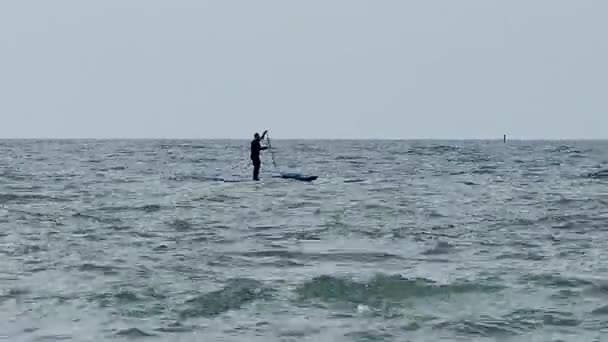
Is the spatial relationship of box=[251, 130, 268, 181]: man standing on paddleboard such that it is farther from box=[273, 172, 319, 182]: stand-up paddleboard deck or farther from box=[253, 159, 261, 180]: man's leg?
box=[273, 172, 319, 182]: stand-up paddleboard deck

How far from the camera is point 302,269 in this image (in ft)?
44.0

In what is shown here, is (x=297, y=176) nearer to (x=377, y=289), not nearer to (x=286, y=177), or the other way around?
(x=286, y=177)

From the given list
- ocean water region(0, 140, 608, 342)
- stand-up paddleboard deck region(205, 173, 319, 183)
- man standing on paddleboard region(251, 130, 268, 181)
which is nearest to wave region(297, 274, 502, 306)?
ocean water region(0, 140, 608, 342)

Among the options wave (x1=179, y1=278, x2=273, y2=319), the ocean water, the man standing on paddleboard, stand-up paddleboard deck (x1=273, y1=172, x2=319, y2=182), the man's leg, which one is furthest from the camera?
stand-up paddleboard deck (x1=273, y1=172, x2=319, y2=182)

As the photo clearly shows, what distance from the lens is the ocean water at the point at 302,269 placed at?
A: 9914 millimetres

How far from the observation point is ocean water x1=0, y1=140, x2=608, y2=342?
9.91m

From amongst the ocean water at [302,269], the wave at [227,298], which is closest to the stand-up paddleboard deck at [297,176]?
the ocean water at [302,269]

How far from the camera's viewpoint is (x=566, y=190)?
31.4 m

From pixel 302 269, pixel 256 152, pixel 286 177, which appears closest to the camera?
pixel 302 269

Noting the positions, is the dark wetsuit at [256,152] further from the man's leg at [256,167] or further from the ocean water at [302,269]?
the ocean water at [302,269]

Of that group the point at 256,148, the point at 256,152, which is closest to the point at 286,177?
the point at 256,152

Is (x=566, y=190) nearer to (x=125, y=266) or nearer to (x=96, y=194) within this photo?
(x=96, y=194)

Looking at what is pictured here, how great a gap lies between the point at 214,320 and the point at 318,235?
24.9ft

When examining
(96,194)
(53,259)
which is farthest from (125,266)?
(96,194)
